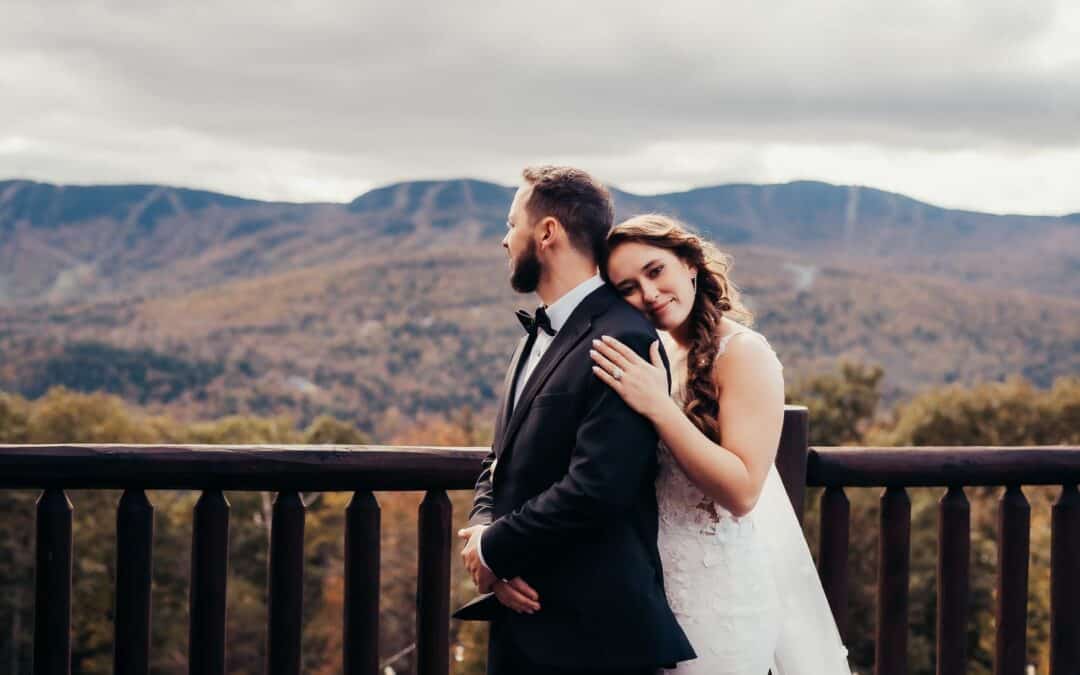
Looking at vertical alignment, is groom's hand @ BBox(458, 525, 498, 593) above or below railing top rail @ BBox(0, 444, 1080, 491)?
below

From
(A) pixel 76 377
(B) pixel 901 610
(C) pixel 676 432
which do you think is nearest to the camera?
(C) pixel 676 432

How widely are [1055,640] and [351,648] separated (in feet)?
6.36

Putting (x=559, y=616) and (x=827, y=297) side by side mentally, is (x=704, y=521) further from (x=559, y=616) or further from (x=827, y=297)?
(x=827, y=297)

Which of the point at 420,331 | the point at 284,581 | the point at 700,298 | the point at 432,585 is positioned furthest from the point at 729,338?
the point at 420,331

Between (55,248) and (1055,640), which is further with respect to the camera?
(55,248)

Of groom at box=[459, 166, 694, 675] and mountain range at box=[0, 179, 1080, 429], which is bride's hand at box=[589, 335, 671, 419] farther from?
mountain range at box=[0, 179, 1080, 429]

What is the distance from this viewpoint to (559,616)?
6.81 ft

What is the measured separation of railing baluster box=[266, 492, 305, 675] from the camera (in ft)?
8.67

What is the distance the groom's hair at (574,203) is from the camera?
215 centimetres

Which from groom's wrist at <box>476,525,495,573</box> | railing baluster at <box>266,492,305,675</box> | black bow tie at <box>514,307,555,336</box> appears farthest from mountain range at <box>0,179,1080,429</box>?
groom's wrist at <box>476,525,495,573</box>

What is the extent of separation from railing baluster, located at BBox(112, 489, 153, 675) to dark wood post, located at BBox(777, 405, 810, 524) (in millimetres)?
1552

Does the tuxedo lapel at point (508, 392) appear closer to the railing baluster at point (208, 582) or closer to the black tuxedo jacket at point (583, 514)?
the black tuxedo jacket at point (583, 514)

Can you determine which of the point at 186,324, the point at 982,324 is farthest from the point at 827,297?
the point at 186,324

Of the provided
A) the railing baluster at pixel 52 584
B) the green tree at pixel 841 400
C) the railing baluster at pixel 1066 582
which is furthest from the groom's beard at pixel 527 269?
the green tree at pixel 841 400
